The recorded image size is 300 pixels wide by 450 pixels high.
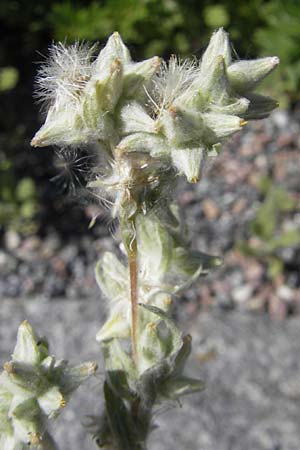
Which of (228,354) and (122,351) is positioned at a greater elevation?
(122,351)

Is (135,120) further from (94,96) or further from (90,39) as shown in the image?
(90,39)

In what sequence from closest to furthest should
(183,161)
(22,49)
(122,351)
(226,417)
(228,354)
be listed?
(183,161) < (122,351) < (226,417) < (228,354) < (22,49)

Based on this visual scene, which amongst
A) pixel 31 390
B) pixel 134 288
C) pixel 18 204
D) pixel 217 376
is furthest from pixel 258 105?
pixel 18 204

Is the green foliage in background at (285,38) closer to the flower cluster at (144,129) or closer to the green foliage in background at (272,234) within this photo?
the green foliage in background at (272,234)

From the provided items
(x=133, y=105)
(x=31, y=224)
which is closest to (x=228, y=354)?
(x=31, y=224)

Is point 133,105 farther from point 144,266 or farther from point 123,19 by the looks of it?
point 123,19

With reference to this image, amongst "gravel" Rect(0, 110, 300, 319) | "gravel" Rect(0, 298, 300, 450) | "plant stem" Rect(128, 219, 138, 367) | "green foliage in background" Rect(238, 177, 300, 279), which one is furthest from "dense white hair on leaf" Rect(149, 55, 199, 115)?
"green foliage in background" Rect(238, 177, 300, 279)
